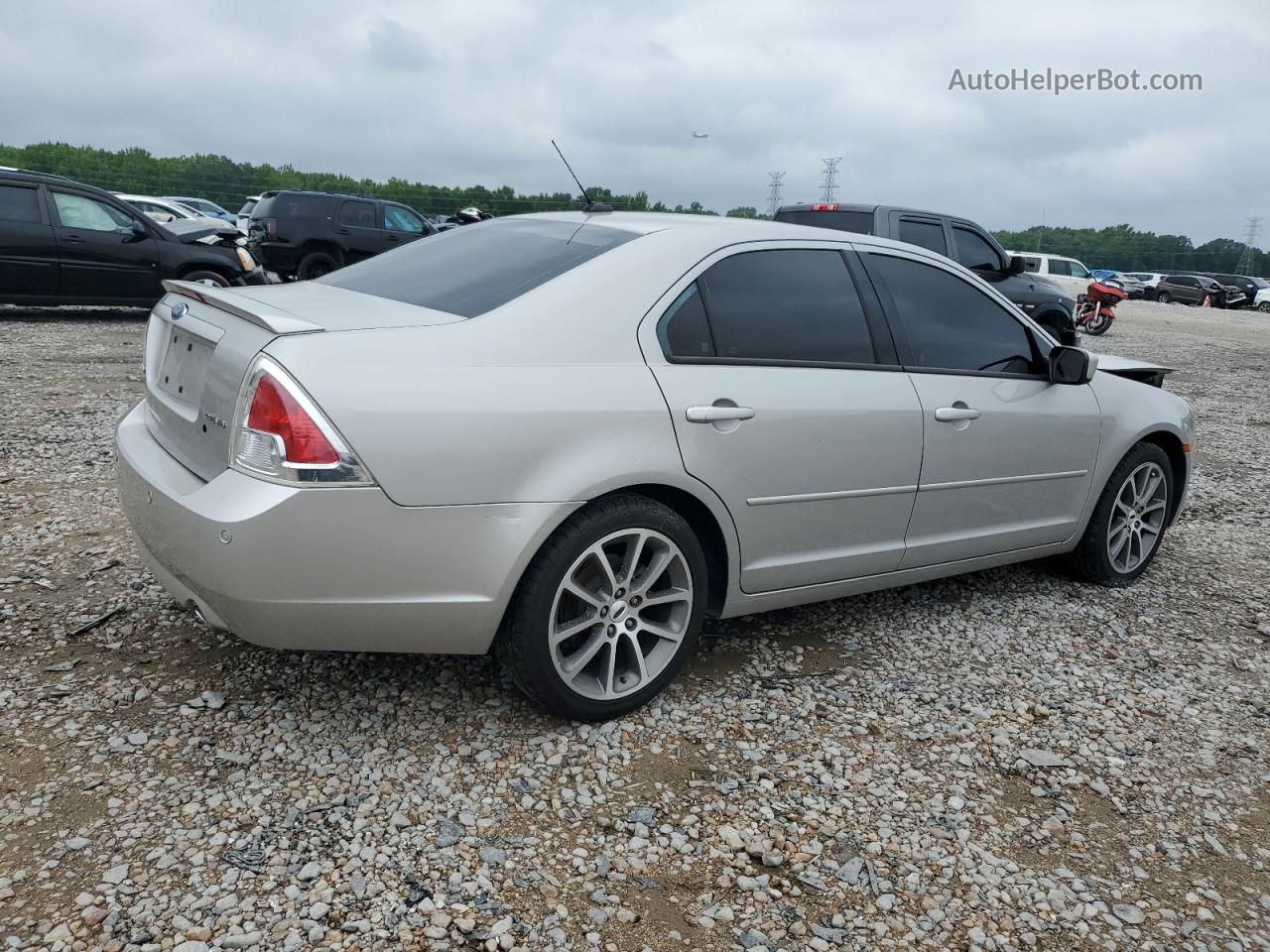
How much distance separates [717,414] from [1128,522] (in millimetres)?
2748

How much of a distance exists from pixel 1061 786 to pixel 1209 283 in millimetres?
45208

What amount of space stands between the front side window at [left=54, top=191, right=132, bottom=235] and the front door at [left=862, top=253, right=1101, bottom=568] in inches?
421

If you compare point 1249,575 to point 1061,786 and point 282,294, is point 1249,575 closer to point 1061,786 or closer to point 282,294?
point 1061,786

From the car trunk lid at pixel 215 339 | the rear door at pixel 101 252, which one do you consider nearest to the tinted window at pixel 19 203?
the rear door at pixel 101 252

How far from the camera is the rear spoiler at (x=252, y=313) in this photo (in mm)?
2820

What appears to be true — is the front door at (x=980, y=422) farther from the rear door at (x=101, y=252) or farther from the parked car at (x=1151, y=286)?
Answer: the parked car at (x=1151, y=286)

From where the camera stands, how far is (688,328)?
11.0ft

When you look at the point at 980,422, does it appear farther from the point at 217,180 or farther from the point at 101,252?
the point at 217,180

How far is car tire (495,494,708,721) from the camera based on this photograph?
9.86ft

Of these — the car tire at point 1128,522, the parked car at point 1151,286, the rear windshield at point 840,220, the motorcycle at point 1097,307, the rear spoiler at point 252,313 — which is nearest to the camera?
the rear spoiler at point 252,313

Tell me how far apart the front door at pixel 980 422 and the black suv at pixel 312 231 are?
14389mm

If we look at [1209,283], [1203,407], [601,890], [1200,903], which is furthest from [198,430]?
[1209,283]

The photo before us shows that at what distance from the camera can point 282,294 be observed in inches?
133

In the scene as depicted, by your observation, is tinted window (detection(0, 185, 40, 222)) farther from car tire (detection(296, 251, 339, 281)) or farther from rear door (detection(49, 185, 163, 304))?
car tire (detection(296, 251, 339, 281))
